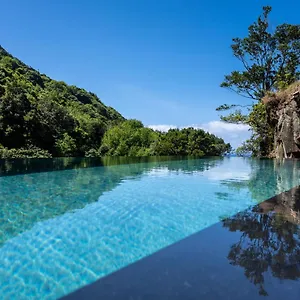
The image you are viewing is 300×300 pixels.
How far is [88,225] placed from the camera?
327 cm

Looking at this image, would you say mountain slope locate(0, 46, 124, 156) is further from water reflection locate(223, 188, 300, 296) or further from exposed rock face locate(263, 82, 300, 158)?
water reflection locate(223, 188, 300, 296)

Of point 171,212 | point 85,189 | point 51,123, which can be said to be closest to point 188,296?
point 171,212

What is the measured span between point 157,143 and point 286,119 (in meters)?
18.8

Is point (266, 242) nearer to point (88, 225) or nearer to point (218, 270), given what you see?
point (218, 270)

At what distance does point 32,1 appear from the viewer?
53.9 feet

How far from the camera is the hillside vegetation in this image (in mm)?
23375

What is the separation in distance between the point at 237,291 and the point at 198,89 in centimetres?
2083

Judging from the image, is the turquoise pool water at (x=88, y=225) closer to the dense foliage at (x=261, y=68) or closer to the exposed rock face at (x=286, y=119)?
the exposed rock face at (x=286, y=119)

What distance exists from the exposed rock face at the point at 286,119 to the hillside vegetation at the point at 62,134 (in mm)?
16041

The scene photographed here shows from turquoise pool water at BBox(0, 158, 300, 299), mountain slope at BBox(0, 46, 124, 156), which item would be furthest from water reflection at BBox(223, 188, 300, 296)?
mountain slope at BBox(0, 46, 124, 156)

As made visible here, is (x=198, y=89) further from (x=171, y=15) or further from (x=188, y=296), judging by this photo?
(x=188, y=296)

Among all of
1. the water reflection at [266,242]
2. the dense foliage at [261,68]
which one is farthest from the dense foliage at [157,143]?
the water reflection at [266,242]

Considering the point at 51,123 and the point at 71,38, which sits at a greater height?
the point at 71,38

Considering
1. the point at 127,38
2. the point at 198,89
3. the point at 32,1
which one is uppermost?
the point at 32,1
